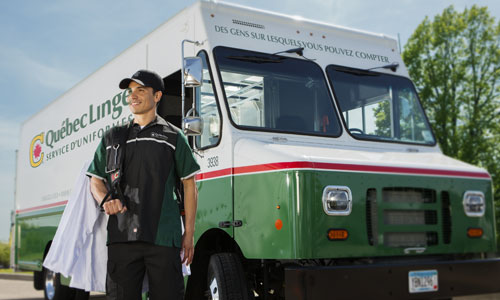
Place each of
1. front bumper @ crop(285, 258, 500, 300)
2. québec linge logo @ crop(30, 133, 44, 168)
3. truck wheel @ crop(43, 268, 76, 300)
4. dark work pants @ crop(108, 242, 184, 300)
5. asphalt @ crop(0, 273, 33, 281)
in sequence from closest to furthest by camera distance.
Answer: dark work pants @ crop(108, 242, 184, 300), front bumper @ crop(285, 258, 500, 300), truck wheel @ crop(43, 268, 76, 300), québec linge logo @ crop(30, 133, 44, 168), asphalt @ crop(0, 273, 33, 281)

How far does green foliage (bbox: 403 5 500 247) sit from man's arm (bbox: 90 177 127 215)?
75.3 feet

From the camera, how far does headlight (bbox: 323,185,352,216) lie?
4.84 meters

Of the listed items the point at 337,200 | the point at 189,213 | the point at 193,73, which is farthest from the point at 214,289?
the point at 193,73

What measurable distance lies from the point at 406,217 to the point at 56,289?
19.1 feet

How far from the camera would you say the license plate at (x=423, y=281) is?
5.07 metres

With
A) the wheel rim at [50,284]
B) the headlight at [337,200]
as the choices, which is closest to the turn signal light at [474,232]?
the headlight at [337,200]

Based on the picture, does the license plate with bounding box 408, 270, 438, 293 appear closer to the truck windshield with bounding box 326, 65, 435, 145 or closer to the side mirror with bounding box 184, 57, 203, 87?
the truck windshield with bounding box 326, 65, 435, 145

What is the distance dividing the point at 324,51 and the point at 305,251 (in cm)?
252

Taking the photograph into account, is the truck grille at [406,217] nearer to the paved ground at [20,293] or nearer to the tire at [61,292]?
the paved ground at [20,293]

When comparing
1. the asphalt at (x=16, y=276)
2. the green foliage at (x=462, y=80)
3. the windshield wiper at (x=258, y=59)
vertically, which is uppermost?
the green foliage at (x=462, y=80)

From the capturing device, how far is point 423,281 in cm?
514

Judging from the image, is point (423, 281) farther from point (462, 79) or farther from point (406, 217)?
point (462, 79)

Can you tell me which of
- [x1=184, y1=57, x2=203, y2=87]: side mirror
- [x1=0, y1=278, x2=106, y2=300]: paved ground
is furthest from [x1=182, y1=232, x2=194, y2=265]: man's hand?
[x1=0, y1=278, x2=106, y2=300]: paved ground

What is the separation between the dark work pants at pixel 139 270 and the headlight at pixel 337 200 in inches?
64.7
